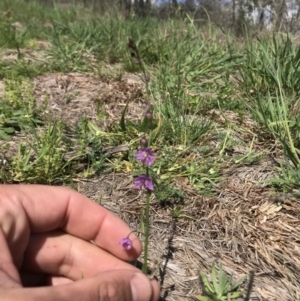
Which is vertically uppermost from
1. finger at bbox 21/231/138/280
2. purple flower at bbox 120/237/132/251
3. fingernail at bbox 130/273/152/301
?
purple flower at bbox 120/237/132/251

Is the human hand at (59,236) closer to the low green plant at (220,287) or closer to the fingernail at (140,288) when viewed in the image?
the fingernail at (140,288)

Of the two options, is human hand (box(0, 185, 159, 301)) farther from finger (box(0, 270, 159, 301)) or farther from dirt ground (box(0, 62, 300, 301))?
dirt ground (box(0, 62, 300, 301))

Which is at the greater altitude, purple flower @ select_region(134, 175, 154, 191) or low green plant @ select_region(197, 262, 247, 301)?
purple flower @ select_region(134, 175, 154, 191)

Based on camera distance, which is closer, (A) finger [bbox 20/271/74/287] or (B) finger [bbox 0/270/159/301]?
(B) finger [bbox 0/270/159/301]

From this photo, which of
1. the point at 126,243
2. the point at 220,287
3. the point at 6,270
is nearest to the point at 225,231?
the point at 220,287

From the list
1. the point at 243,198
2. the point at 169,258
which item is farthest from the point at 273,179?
the point at 169,258

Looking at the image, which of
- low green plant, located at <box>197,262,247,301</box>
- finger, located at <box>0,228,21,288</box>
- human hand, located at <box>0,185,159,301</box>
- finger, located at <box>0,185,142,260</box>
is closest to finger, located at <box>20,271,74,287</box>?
human hand, located at <box>0,185,159,301</box>

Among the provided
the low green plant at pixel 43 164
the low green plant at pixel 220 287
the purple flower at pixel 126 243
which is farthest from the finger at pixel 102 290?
the low green plant at pixel 43 164
